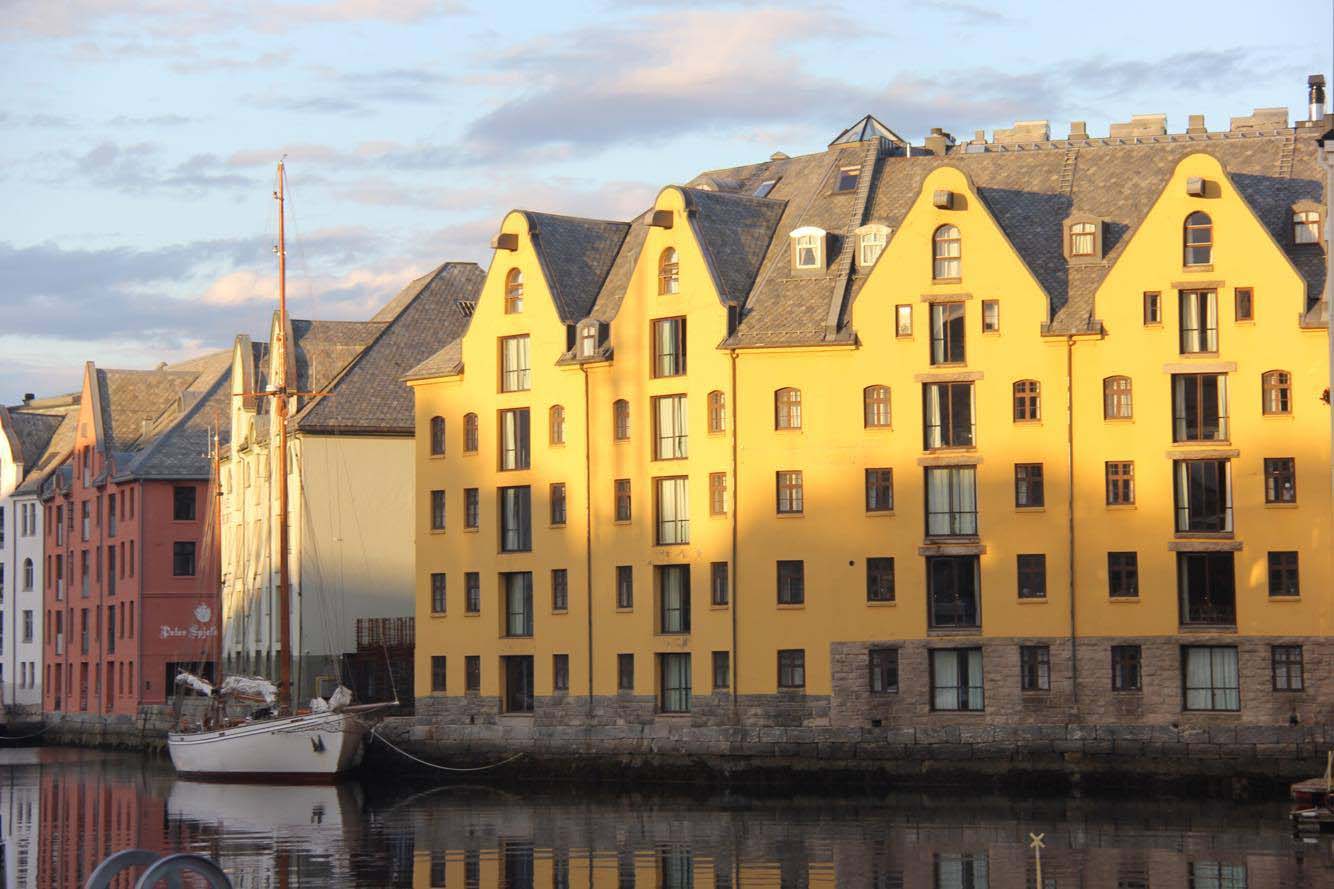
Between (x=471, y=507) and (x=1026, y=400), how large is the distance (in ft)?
80.7

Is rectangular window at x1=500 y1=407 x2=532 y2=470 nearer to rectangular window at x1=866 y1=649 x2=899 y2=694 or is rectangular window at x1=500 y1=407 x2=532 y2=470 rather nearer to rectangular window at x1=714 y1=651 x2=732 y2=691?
rectangular window at x1=714 y1=651 x2=732 y2=691

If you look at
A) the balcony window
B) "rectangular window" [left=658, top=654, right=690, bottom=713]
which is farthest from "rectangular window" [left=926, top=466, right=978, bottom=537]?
"rectangular window" [left=658, top=654, right=690, bottom=713]

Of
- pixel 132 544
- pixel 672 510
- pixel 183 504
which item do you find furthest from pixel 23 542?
pixel 672 510

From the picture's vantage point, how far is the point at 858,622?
268 ft

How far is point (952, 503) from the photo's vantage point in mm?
81188

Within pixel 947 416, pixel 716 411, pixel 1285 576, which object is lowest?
pixel 1285 576

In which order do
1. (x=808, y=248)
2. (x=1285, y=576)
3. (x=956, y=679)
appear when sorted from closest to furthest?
(x=1285, y=576)
(x=956, y=679)
(x=808, y=248)

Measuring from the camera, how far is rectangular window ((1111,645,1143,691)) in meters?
77.3

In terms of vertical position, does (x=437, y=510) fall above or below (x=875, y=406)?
below

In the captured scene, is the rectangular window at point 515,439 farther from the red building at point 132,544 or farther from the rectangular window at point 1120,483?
the red building at point 132,544

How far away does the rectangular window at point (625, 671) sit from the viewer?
283 ft

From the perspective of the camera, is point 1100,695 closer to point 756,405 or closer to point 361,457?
point 756,405

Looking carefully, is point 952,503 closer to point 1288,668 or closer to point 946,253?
point 946,253

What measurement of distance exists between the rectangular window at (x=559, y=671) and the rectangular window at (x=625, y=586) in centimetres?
313
